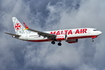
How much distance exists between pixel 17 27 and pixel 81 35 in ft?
92.4

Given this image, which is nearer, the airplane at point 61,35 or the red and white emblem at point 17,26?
the airplane at point 61,35

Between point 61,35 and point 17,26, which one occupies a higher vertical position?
point 17,26

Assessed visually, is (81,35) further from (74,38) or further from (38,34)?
(38,34)

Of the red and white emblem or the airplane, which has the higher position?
the red and white emblem

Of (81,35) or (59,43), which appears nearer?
(81,35)

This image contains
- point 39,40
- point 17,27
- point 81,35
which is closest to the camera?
point 81,35

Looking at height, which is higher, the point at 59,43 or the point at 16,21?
the point at 16,21

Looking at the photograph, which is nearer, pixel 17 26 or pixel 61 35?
pixel 61 35

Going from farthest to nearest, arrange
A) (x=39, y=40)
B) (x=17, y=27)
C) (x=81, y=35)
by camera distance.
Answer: (x=17, y=27) → (x=39, y=40) → (x=81, y=35)

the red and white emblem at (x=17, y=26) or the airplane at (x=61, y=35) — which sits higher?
the red and white emblem at (x=17, y=26)

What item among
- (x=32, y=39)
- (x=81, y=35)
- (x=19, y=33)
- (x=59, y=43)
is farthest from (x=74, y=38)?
(x=19, y=33)

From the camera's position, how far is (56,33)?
294 ft

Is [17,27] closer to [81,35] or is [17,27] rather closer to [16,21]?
[16,21]

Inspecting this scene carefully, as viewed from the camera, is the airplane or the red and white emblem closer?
the airplane
